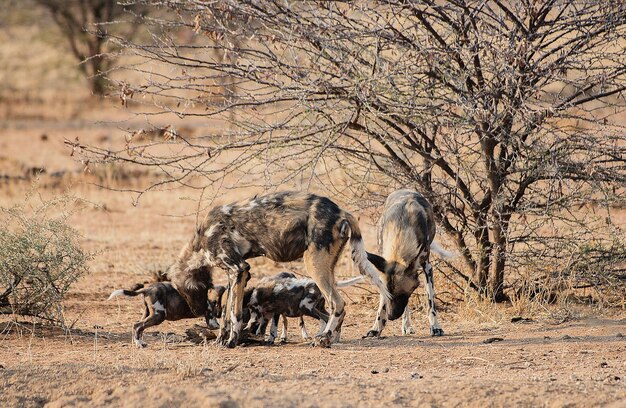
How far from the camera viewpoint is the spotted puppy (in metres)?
7.80

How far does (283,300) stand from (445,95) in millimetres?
2130

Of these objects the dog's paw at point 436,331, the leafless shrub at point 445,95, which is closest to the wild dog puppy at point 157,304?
the leafless shrub at point 445,95

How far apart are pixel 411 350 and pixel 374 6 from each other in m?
2.67

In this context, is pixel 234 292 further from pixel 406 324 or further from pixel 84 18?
→ pixel 84 18

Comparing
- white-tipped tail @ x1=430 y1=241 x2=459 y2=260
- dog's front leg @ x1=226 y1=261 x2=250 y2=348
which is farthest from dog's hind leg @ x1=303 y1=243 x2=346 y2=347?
white-tipped tail @ x1=430 y1=241 x2=459 y2=260

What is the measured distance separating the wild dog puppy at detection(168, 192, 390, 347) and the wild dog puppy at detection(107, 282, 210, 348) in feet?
0.24

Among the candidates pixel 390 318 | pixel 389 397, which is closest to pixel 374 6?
pixel 390 318

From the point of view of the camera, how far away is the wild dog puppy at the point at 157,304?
781 centimetres

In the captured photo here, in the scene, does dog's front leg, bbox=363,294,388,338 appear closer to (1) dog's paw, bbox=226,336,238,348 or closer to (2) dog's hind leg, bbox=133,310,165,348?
(1) dog's paw, bbox=226,336,238,348

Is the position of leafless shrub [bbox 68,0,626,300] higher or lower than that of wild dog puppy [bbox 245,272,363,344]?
higher

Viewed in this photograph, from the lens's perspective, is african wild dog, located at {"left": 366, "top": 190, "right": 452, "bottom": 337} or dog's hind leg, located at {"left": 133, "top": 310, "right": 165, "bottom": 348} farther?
african wild dog, located at {"left": 366, "top": 190, "right": 452, "bottom": 337}

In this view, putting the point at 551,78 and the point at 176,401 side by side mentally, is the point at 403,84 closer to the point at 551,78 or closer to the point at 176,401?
the point at 551,78

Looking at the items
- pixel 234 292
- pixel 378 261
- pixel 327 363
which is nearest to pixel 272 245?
pixel 234 292

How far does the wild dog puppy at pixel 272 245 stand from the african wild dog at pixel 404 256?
0.28 m
